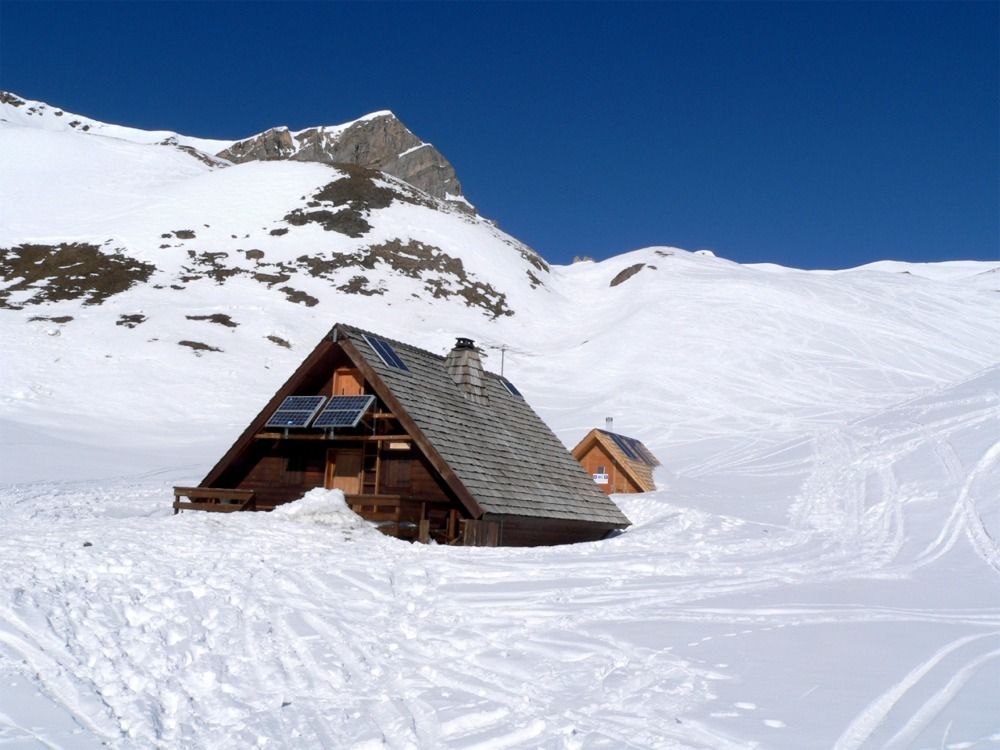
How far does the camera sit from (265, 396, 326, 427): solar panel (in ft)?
69.8

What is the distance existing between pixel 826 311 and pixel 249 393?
47991 mm

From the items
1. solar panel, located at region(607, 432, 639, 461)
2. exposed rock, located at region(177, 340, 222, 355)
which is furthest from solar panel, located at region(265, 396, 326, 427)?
exposed rock, located at region(177, 340, 222, 355)

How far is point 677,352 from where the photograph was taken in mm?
64500

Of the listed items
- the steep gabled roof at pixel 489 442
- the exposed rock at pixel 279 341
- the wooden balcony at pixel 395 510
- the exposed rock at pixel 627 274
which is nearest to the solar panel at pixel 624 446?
the steep gabled roof at pixel 489 442

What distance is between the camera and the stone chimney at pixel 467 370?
24.3 metres

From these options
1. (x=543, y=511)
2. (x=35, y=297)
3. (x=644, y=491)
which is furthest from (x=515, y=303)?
(x=543, y=511)

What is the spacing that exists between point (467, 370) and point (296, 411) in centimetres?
486

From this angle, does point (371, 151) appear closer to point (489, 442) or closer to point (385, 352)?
point (385, 352)

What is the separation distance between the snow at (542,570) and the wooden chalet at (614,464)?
1.48 meters

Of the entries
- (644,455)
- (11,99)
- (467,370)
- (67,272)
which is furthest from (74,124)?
(467,370)

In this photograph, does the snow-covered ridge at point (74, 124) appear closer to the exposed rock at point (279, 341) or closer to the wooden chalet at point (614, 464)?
the exposed rock at point (279, 341)

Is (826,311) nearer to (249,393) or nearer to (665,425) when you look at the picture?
(665,425)

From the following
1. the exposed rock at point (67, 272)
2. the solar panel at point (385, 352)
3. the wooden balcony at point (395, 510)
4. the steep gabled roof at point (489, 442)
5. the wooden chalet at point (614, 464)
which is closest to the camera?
the wooden balcony at point (395, 510)

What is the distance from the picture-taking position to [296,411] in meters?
21.6
